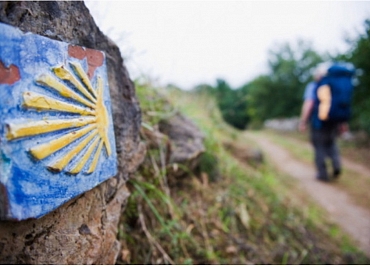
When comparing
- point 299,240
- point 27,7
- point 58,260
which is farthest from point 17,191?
point 299,240

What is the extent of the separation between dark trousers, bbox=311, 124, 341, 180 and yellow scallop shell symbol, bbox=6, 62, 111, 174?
404 centimetres

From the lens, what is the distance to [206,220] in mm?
1760

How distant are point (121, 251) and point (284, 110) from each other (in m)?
14.9

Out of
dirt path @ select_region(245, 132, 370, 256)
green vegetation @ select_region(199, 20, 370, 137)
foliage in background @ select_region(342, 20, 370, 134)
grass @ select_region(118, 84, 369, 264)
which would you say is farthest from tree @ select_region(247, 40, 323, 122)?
grass @ select_region(118, 84, 369, 264)

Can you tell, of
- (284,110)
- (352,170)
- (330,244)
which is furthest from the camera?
(284,110)

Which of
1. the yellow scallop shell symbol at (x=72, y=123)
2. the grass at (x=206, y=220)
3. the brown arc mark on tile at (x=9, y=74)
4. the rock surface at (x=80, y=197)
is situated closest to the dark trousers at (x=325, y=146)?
the grass at (x=206, y=220)

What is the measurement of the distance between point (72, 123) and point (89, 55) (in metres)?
0.25

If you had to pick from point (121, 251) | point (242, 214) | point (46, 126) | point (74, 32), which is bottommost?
point (242, 214)

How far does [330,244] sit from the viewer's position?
2.25m

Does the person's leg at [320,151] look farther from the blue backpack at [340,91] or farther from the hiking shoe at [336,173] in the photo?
the blue backpack at [340,91]

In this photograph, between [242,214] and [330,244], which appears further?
[330,244]

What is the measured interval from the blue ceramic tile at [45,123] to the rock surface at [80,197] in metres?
0.10

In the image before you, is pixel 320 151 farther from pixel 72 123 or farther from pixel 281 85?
pixel 281 85

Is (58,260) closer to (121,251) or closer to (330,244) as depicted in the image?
(121,251)
